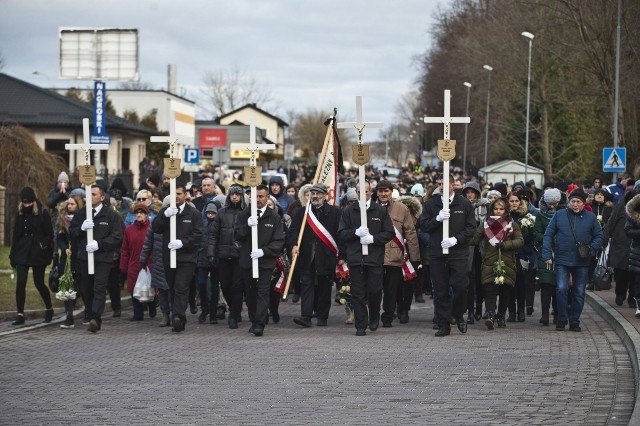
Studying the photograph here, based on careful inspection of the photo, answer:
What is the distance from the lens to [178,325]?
1594cm

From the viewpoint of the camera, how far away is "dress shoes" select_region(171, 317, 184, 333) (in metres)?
15.9

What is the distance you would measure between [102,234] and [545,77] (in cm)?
4870

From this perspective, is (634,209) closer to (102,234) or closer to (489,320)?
(489,320)

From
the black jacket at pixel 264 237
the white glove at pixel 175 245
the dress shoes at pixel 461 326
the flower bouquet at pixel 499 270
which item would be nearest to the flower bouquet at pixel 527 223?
the flower bouquet at pixel 499 270

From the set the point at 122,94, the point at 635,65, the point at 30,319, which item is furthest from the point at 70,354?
the point at 122,94

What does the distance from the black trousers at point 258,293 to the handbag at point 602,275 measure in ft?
22.6

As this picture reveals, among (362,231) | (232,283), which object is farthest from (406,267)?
(232,283)

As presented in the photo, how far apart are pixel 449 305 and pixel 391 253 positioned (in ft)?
4.63

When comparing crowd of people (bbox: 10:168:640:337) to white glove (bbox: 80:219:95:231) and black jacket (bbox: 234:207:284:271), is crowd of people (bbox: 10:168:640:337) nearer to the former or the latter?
black jacket (bbox: 234:207:284:271)

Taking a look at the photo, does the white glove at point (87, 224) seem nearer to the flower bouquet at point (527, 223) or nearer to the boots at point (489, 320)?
the boots at point (489, 320)

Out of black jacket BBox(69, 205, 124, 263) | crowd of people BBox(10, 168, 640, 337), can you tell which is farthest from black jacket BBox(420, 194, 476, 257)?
black jacket BBox(69, 205, 124, 263)

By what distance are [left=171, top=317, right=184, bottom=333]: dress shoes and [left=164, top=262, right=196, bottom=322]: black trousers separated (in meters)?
0.08

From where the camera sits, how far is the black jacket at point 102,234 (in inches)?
635

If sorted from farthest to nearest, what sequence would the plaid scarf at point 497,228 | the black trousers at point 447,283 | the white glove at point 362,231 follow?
1. the plaid scarf at point 497,228
2. the white glove at point 362,231
3. the black trousers at point 447,283
